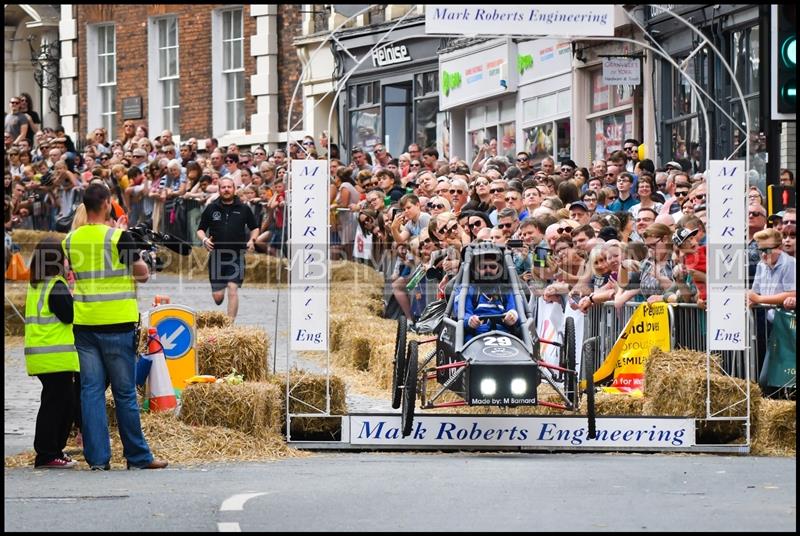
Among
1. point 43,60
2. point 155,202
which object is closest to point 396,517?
point 155,202

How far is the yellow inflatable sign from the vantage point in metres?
17.6

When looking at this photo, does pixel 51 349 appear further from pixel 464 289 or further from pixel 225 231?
pixel 225 231

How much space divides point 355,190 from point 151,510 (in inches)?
682

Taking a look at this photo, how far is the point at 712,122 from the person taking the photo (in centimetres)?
2827

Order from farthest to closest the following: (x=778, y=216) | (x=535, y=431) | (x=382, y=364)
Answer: (x=382, y=364) → (x=778, y=216) → (x=535, y=431)

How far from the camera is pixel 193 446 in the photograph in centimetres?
1488

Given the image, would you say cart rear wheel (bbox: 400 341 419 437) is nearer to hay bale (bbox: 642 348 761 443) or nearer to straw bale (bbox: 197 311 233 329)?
hay bale (bbox: 642 348 761 443)

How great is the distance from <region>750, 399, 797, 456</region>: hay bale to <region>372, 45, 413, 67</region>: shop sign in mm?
26505

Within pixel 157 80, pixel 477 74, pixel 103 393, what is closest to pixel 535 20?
pixel 103 393

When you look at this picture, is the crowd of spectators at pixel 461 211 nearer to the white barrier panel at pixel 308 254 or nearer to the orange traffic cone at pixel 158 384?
the white barrier panel at pixel 308 254

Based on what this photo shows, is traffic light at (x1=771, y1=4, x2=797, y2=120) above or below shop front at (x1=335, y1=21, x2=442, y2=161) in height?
below

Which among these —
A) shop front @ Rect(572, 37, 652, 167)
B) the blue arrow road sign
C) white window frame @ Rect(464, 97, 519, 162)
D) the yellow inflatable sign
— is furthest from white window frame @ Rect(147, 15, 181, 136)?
the yellow inflatable sign

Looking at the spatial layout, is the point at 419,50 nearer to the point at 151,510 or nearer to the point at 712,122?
the point at 712,122

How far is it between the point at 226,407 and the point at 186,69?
33394 millimetres
